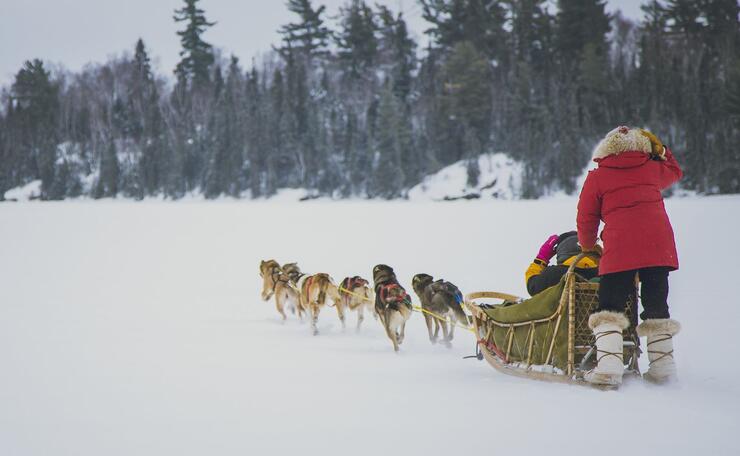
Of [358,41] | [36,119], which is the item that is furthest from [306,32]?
[36,119]

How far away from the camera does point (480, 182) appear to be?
34.7 m

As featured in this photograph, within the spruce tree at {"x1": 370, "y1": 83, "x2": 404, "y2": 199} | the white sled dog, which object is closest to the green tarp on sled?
the white sled dog

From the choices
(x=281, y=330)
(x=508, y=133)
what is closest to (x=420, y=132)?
(x=508, y=133)

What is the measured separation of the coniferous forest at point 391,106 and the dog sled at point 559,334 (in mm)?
25898

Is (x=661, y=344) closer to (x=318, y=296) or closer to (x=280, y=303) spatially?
(x=318, y=296)

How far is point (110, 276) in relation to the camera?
11727 mm

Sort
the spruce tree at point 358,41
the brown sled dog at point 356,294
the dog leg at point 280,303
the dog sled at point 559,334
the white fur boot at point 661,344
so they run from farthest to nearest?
the spruce tree at point 358,41
the dog leg at point 280,303
the brown sled dog at point 356,294
the dog sled at point 559,334
the white fur boot at point 661,344

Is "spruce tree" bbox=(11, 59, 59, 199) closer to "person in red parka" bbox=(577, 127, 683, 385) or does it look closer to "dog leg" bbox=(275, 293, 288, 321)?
"dog leg" bbox=(275, 293, 288, 321)

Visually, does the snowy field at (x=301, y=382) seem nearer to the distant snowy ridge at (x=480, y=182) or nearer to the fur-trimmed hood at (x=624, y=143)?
the fur-trimmed hood at (x=624, y=143)

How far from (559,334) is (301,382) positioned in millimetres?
1799

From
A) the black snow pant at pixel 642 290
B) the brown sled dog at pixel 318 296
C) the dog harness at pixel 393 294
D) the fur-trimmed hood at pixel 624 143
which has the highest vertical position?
the fur-trimmed hood at pixel 624 143

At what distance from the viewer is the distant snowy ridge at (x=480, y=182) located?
32.8m

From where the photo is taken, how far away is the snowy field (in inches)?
113

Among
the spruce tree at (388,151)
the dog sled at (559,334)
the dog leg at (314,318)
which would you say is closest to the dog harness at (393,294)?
the dog leg at (314,318)
